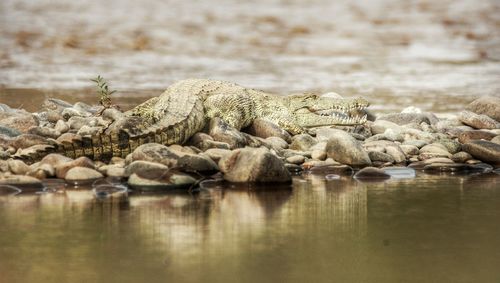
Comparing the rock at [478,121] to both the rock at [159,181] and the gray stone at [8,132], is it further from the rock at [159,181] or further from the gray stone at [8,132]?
the gray stone at [8,132]

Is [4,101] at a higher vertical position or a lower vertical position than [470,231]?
higher

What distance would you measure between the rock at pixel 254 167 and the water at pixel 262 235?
20 cm

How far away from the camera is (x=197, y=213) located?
306 inches

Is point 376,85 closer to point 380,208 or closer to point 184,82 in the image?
point 184,82

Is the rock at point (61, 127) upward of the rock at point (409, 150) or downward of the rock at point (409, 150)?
upward

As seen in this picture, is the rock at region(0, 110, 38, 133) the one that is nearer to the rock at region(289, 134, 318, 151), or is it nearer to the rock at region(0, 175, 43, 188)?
the rock at region(0, 175, 43, 188)

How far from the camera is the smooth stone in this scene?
9789mm

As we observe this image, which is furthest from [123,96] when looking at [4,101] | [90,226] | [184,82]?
[90,226]

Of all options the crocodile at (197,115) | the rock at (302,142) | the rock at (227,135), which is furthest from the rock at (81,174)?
the rock at (302,142)

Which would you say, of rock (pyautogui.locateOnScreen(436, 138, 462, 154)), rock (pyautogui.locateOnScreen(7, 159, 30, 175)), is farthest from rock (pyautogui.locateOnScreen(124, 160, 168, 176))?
rock (pyautogui.locateOnScreen(436, 138, 462, 154))

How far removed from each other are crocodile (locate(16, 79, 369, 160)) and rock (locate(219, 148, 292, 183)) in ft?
4.63

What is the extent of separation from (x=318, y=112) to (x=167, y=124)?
272 cm

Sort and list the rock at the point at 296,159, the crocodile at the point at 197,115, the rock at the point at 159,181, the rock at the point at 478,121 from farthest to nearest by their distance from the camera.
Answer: the rock at the point at 478,121
the rock at the point at 296,159
the crocodile at the point at 197,115
the rock at the point at 159,181

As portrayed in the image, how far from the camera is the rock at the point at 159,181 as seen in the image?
875cm
